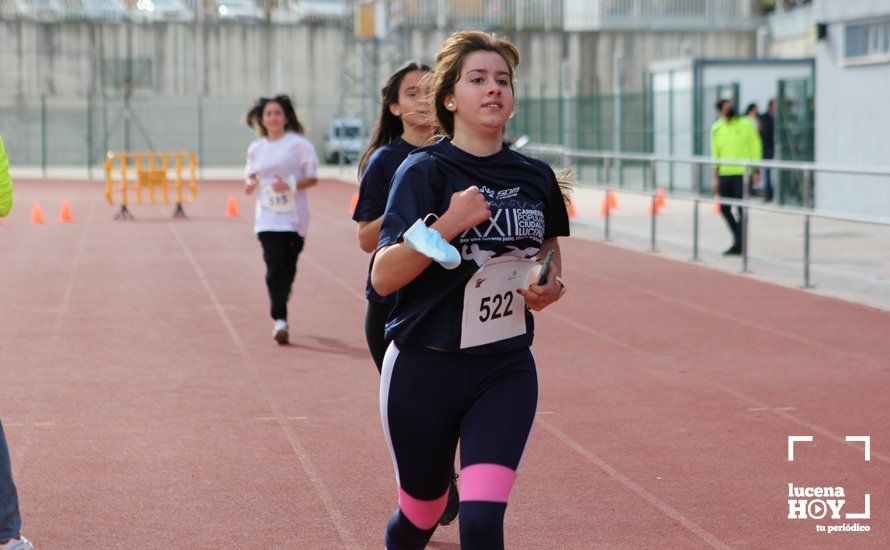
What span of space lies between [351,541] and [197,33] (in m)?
43.4

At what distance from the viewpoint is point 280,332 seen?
1057cm

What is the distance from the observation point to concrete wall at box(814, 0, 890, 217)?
2161cm

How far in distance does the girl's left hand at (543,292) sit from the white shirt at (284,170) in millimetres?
6510

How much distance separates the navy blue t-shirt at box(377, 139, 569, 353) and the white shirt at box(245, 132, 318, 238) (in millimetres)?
6416

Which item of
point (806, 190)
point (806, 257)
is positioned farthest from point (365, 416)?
point (806, 190)

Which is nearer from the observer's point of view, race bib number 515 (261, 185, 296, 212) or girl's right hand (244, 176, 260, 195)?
race bib number 515 (261, 185, 296, 212)

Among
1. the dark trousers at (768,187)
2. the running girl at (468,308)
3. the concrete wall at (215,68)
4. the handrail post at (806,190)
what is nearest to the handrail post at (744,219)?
the dark trousers at (768,187)

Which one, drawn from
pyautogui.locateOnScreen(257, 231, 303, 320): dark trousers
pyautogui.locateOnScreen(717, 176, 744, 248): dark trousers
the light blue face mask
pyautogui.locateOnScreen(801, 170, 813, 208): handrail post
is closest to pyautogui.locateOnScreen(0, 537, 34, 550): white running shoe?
the light blue face mask

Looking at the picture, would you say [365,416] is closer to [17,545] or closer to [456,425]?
[17,545]

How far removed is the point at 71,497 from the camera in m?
6.30

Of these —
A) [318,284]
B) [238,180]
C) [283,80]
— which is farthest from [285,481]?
[283,80]

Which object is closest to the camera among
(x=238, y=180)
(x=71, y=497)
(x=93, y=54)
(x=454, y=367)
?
(x=454, y=367)

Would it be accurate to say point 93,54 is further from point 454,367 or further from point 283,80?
point 454,367

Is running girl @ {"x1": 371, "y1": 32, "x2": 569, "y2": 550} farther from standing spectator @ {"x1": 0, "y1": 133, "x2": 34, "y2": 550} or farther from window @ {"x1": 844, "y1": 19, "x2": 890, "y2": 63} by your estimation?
window @ {"x1": 844, "y1": 19, "x2": 890, "y2": 63}
